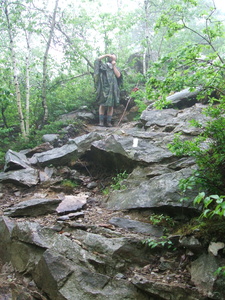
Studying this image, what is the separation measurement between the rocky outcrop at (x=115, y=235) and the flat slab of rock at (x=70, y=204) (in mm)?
20

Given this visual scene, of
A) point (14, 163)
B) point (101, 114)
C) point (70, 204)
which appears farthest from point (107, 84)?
point (70, 204)

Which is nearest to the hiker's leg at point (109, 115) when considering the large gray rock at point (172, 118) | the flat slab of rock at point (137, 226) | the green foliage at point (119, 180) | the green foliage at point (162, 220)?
the large gray rock at point (172, 118)

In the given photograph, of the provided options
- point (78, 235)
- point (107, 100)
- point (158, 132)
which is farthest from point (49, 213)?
point (107, 100)

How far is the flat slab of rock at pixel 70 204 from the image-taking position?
4.96 metres

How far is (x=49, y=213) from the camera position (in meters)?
5.08

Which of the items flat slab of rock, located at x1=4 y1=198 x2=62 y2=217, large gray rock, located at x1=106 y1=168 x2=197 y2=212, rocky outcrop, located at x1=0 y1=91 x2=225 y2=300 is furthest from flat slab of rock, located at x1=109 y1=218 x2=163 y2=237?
flat slab of rock, located at x1=4 y1=198 x2=62 y2=217

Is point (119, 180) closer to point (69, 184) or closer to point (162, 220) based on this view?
point (69, 184)

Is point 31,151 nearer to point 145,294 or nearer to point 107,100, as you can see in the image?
point 107,100

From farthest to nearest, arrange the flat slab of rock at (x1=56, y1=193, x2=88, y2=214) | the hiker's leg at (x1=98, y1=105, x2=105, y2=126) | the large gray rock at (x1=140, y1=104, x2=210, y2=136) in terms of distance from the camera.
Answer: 1. the hiker's leg at (x1=98, y1=105, x2=105, y2=126)
2. the large gray rock at (x1=140, y1=104, x2=210, y2=136)
3. the flat slab of rock at (x1=56, y1=193, x2=88, y2=214)

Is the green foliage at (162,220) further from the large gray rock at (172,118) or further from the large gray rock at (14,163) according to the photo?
the large gray rock at (14,163)

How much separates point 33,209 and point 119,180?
79.7 inches

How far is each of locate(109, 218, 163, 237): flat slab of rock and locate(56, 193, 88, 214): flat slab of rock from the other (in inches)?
38.4

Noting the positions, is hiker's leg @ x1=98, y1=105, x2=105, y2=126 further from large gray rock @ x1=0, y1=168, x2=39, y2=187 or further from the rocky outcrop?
large gray rock @ x1=0, y1=168, x2=39, y2=187

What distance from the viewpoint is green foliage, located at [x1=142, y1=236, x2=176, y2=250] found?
3467mm
